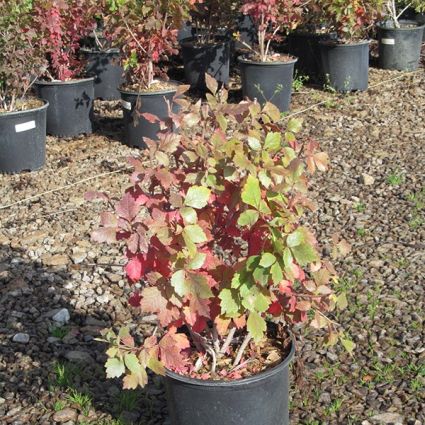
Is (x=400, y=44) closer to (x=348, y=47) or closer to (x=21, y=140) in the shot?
(x=348, y=47)

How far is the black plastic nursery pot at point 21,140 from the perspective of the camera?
5.14 meters

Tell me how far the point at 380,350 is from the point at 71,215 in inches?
82.4

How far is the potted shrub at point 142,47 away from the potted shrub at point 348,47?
67.8 inches

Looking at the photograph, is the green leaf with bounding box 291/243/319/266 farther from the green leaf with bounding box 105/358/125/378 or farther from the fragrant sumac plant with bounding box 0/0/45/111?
the fragrant sumac plant with bounding box 0/0/45/111

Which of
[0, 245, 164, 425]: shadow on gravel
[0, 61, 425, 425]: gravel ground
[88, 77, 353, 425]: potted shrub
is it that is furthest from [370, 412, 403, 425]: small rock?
[0, 245, 164, 425]: shadow on gravel

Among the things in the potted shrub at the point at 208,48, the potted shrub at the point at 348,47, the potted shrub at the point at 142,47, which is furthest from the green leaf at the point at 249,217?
the potted shrub at the point at 208,48

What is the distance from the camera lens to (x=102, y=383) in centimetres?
284

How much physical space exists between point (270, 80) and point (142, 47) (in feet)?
4.15

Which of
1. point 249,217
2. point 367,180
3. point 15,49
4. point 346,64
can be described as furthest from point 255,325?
point 346,64

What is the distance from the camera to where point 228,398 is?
2.23 m

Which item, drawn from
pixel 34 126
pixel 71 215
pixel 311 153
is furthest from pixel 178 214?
pixel 34 126

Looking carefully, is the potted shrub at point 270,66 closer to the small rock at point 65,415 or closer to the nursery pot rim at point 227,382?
the small rock at point 65,415

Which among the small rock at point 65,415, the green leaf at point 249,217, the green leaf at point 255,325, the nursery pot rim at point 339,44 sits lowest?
the small rock at point 65,415

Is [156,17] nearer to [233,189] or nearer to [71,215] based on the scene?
[71,215]
